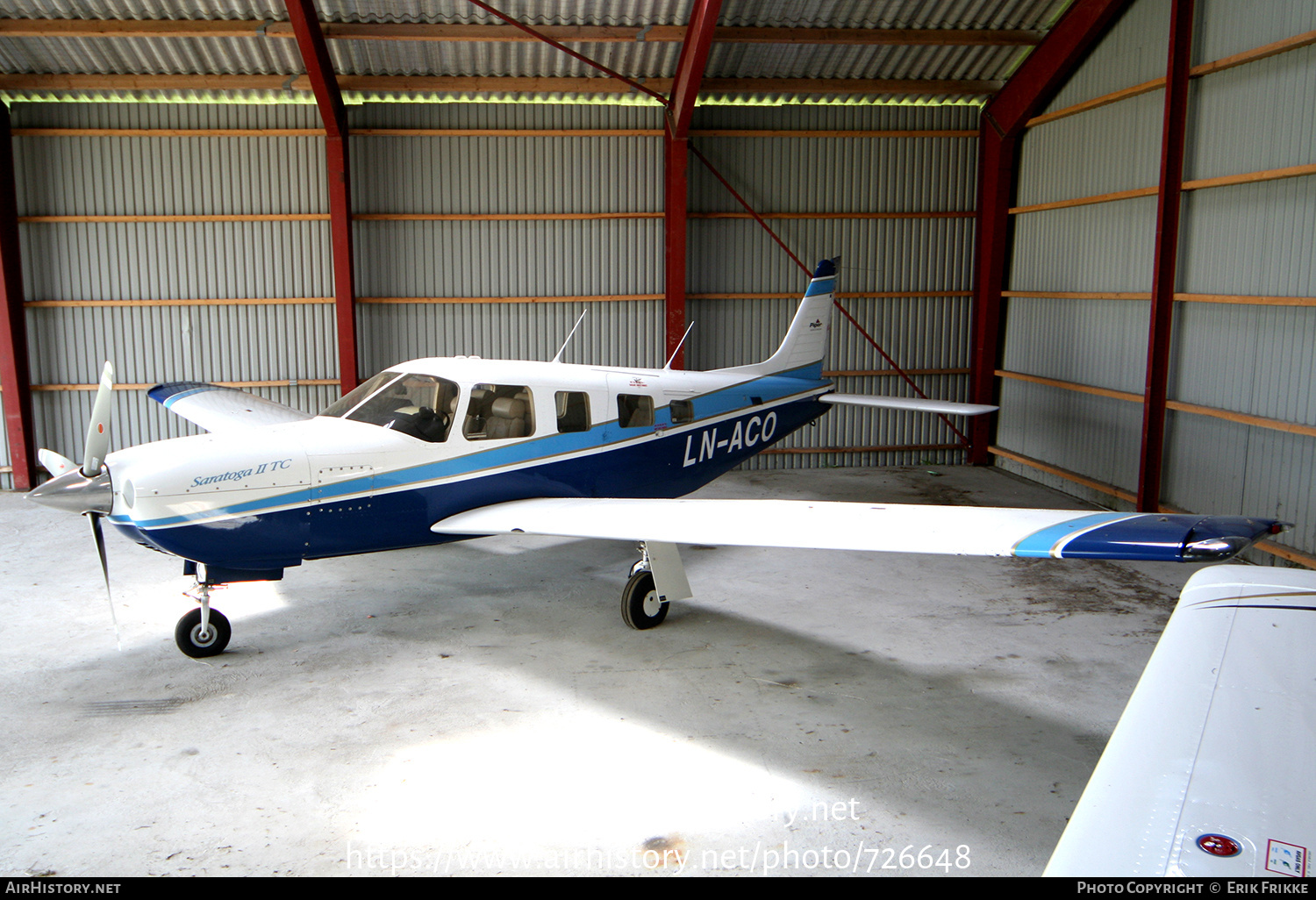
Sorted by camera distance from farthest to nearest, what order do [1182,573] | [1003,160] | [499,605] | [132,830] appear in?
[1003,160]
[1182,573]
[499,605]
[132,830]

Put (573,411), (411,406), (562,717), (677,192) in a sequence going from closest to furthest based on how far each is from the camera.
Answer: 1. (562,717)
2. (411,406)
3. (573,411)
4. (677,192)

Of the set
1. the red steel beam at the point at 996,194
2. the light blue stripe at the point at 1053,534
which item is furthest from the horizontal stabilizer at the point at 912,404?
the light blue stripe at the point at 1053,534

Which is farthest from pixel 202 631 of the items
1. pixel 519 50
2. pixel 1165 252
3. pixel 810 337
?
pixel 1165 252

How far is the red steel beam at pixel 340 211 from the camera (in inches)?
440

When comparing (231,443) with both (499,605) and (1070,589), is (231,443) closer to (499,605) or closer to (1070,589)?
(499,605)

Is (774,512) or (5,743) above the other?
(774,512)

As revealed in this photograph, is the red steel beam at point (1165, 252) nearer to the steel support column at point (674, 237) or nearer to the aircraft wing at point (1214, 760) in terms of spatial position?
the steel support column at point (674, 237)

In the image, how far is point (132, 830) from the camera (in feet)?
13.8

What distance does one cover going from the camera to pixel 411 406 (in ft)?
22.4

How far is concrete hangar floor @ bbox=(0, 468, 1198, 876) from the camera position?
163 inches

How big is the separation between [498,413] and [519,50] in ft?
22.0

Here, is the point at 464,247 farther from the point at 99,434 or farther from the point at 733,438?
the point at 99,434

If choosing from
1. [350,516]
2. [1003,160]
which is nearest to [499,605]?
Answer: [350,516]

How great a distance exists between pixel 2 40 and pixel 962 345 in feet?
44.2
